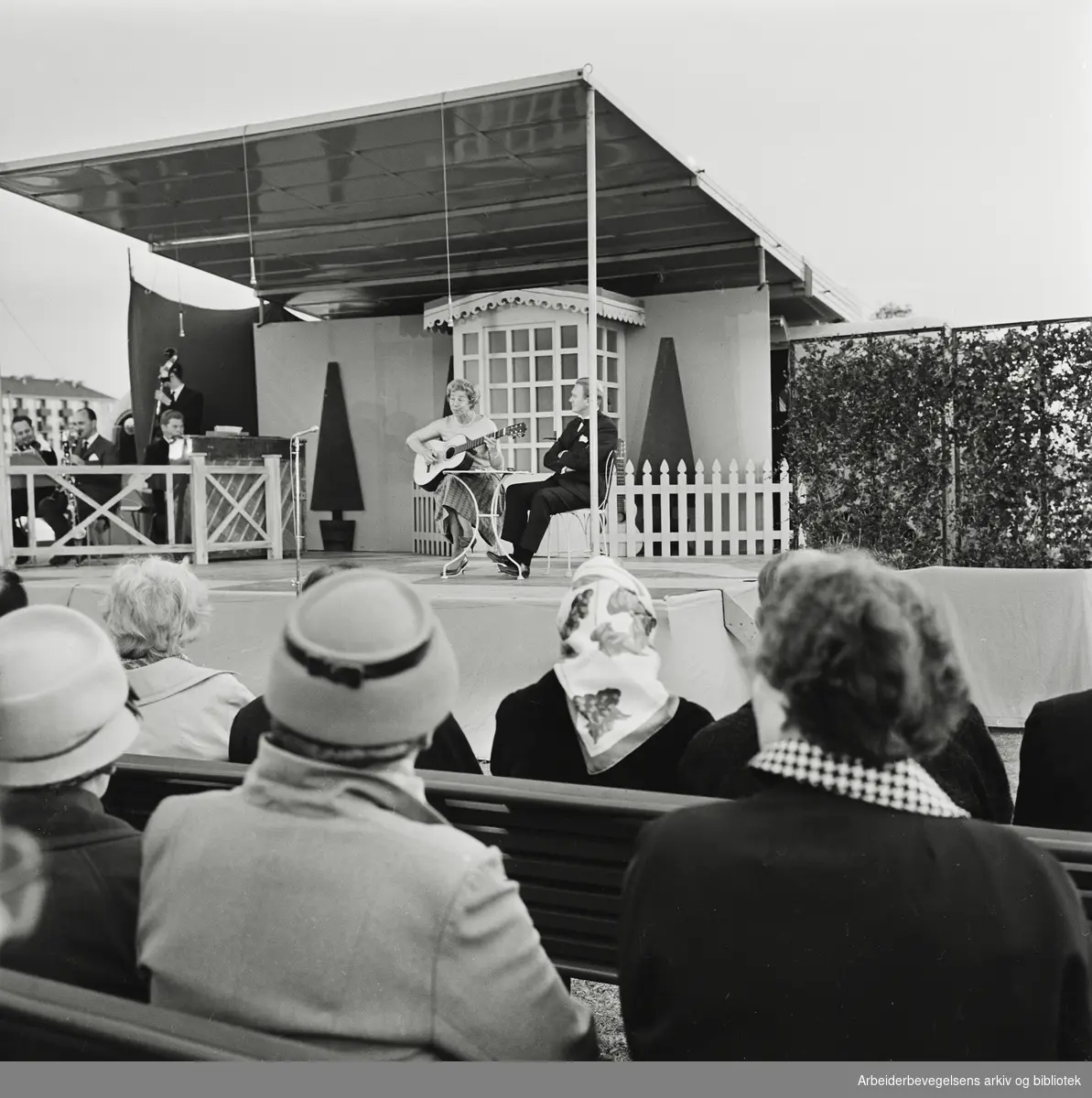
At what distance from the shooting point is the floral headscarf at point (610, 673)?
7.64 feet

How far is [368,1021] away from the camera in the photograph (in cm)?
114

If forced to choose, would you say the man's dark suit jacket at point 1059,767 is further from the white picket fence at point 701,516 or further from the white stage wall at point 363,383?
the white stage wall at point 363,383

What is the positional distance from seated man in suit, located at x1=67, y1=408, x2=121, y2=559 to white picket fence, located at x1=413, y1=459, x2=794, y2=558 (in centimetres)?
207

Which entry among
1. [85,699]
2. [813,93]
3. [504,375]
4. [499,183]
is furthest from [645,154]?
[85,699]

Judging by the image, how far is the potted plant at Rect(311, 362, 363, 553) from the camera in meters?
9.22

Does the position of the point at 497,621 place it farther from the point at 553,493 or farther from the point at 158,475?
the point at 158,475

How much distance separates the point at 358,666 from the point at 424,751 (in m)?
1.34

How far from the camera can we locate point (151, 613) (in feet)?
8.18

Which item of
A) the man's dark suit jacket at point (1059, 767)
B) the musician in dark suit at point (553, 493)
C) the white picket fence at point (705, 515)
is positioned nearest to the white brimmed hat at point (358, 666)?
the man's dark suit jacket at point (1059, 767)

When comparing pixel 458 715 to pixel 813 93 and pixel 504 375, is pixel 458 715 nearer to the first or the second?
pixel 813 93

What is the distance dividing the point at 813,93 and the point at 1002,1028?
292 cm

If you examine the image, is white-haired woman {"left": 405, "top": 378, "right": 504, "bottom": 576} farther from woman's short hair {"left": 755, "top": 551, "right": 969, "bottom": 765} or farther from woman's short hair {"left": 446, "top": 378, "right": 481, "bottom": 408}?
woman's short hair {"left": 755, "top": 551, "right": 969, "bottom": 765}

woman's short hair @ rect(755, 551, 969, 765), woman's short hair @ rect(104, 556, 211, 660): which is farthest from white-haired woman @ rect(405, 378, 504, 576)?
woman's short hair @ rect(755, 551, 969, 765)

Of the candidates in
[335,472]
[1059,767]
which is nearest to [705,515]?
[335,472]
